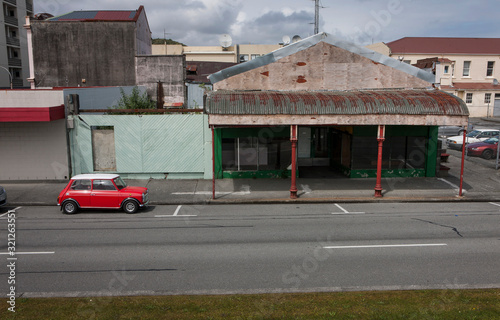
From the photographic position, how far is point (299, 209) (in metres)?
16.1

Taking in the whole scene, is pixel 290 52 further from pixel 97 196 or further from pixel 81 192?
pixel 81 192

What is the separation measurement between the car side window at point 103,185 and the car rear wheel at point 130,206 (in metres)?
0.76

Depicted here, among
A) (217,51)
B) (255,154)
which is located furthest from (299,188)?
(217,51)

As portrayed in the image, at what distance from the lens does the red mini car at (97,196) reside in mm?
15086

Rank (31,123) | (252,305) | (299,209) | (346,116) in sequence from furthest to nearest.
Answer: (31,123) < (346,116) < (299,209) < (252,305)

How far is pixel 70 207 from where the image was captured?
599 inches

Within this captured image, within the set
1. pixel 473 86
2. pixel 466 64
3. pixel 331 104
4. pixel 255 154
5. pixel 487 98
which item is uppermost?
pixel 466 64

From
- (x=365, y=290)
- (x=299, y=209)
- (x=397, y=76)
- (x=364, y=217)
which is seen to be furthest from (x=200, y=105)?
(x=365, y=290)

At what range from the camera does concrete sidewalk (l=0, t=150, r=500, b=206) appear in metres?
17.3

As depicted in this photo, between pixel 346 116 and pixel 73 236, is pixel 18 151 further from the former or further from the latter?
pixel 346 116

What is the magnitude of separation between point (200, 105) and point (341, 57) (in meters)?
14.6

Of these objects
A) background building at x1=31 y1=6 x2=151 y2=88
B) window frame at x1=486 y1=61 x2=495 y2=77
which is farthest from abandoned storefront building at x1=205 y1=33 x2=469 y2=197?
window frame at x1=486 y1=61 x2=495 y2=77

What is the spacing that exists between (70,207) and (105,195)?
1.42 m

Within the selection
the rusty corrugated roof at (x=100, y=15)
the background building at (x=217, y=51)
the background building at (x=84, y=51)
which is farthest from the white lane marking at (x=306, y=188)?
the background building at (x=217, y=51)
